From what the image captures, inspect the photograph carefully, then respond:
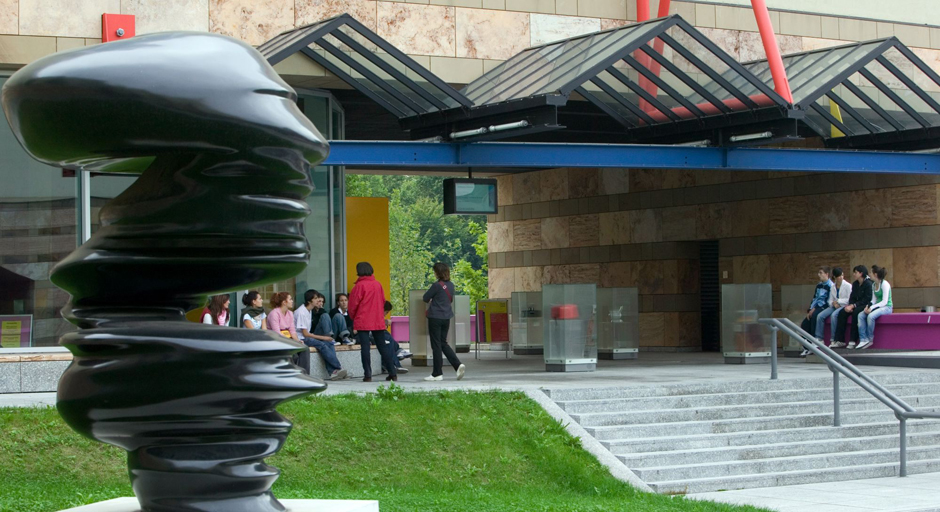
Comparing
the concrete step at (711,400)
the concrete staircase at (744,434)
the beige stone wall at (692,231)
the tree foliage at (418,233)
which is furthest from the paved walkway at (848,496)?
the tree foliage at (418,233)

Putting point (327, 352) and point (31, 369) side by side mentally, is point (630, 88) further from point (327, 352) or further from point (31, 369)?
point (31, 369)

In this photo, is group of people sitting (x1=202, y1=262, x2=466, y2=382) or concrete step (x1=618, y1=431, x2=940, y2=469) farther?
group of people sitting (x1=202, y1=262, x2=466, y2=382)

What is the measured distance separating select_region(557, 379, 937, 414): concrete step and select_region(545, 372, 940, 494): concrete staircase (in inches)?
0.5

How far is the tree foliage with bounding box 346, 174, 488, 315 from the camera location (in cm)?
6291

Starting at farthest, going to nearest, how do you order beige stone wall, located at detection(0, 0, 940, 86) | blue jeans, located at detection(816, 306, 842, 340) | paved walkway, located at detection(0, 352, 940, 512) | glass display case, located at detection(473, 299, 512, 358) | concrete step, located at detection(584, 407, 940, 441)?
glass display case, located at detection(473, 299, 512, 358), blue jeans, located at detection(816, 306, 842, 340), beige stone wall, located at detection(0, 0, 940, 86), concrete step, located at detection(584, 407, 940, 441), paved walkway, located at detection(0, 352, 940, 512)

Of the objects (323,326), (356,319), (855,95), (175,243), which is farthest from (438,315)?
(175,243)

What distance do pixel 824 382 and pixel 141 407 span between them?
12.6 meters

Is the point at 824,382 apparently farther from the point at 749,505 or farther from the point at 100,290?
the point at 100,290

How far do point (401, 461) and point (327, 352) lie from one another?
17.3 ft

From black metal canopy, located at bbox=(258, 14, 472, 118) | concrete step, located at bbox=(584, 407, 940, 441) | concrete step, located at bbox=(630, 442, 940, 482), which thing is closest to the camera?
concrete step, located at bbox=(630, 442, 940, 482)

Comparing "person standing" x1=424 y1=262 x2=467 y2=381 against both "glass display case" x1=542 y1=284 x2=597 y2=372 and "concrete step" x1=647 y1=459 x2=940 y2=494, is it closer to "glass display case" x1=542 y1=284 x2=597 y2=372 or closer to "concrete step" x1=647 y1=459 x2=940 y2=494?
"glass display case" x1=542 y1=284 x2=597 y2=372

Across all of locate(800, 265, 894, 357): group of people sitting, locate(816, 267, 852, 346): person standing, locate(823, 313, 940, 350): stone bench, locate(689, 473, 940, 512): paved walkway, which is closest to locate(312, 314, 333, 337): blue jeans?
locate(689, 473, 940, 512): paved walkway

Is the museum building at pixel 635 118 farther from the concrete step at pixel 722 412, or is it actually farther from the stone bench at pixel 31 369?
the concrete step at pixel 722 412

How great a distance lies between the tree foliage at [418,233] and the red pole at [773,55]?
3611 cm
